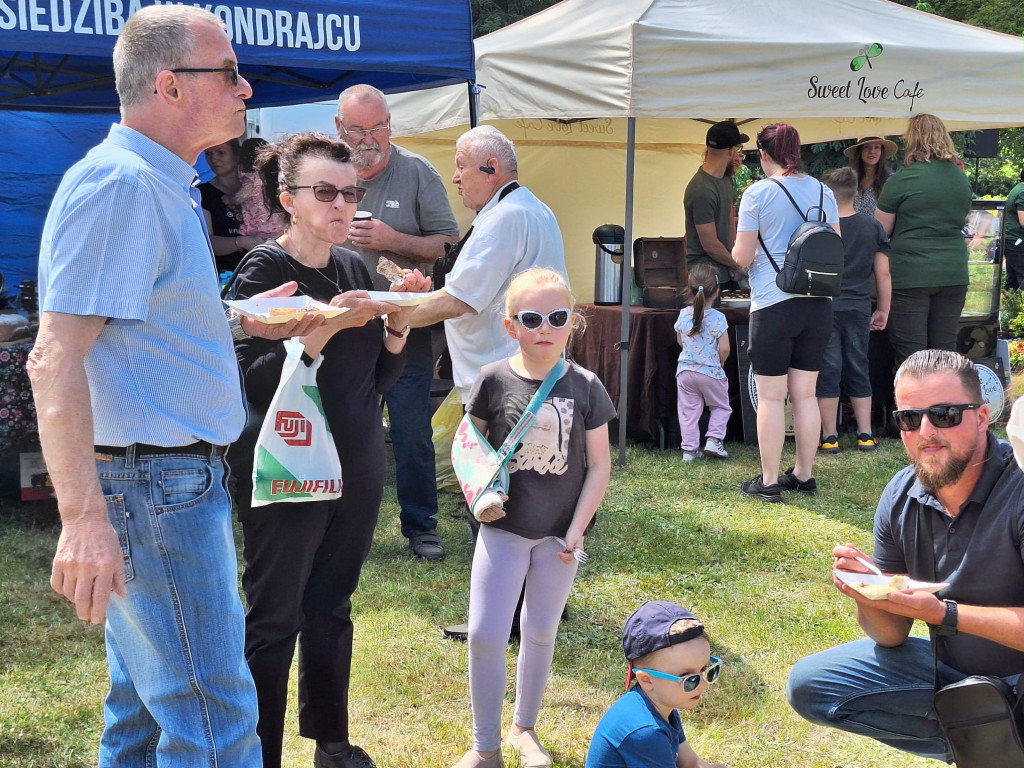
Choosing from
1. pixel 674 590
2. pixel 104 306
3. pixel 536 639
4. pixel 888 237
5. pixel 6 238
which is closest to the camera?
pixel 104 306

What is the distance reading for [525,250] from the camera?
12.1 feet

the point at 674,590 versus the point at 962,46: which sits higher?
the point at 962,46

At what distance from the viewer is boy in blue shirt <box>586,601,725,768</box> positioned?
2.39 metres

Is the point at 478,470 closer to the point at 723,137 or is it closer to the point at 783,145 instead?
the point at 783,145

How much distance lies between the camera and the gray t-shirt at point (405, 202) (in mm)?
4766

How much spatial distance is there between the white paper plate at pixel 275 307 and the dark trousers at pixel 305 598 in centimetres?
52

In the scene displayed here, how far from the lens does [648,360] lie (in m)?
7.19

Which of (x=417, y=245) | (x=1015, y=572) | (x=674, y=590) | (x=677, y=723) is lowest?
(x=674, y=590)

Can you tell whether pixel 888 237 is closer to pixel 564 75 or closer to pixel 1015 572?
pixel 564 75

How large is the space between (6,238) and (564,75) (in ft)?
11.5

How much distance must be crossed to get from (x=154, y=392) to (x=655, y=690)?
4.54 feet

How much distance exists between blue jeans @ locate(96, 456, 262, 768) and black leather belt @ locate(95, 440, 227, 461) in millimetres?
13

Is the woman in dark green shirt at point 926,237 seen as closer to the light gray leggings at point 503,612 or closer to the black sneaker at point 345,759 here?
the light gray leggings at point 503,612

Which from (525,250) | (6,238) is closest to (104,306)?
(525,250)
